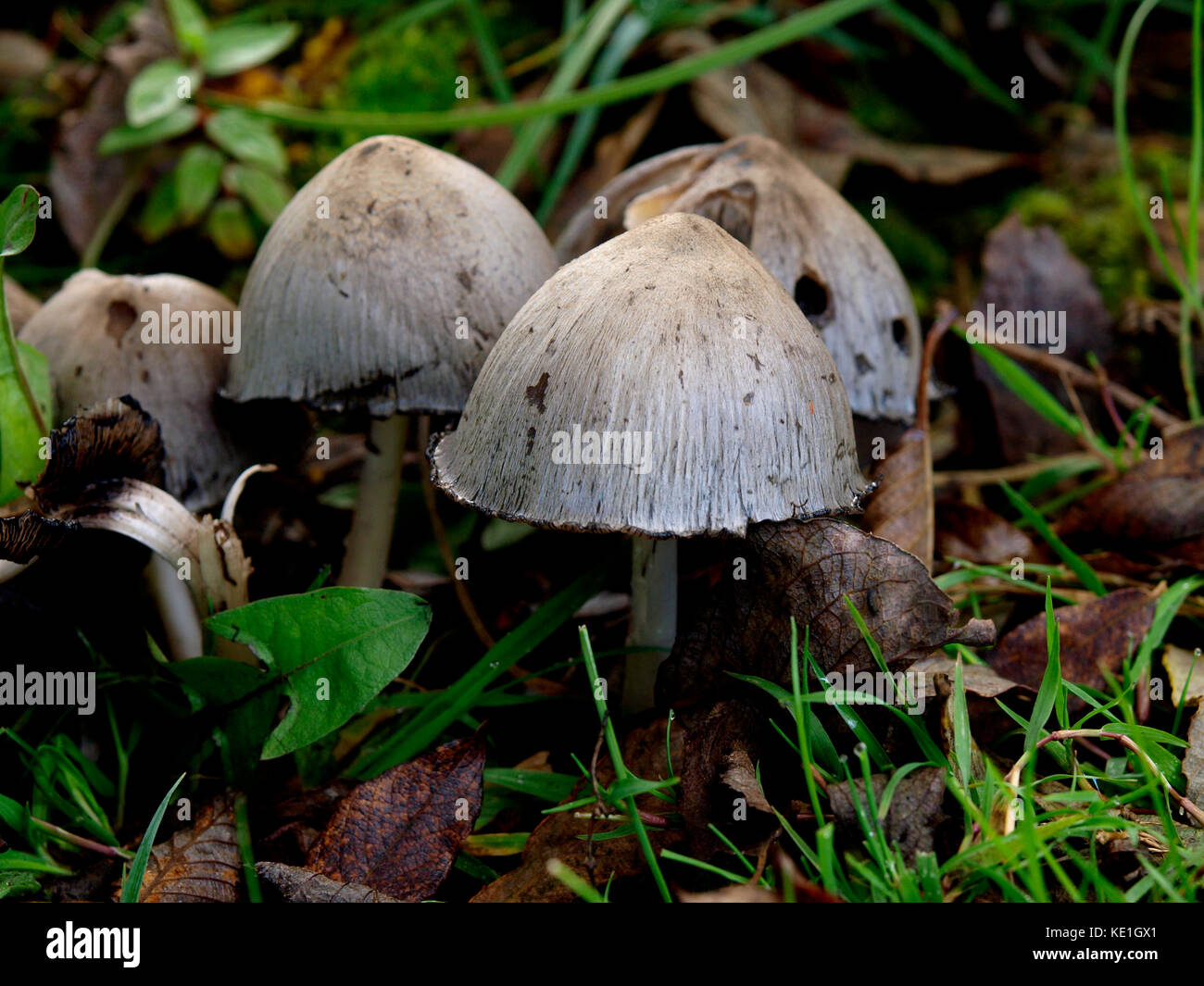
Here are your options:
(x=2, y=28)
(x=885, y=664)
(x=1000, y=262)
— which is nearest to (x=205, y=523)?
(x=885, y=664)

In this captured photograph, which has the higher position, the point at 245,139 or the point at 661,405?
the point at 245,139

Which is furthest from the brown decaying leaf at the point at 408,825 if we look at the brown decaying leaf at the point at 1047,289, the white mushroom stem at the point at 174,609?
the brown decaying leaf at the point at 1047,289

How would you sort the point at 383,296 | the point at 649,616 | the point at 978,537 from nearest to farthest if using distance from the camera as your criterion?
1. the point at 383,296
2. the point at 649,616
3. the point at 978,537

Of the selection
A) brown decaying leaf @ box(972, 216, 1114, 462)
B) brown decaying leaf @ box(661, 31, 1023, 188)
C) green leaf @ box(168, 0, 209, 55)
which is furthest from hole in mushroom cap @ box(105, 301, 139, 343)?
brown decaying leaf @ box(972, 216, 1114, 462)

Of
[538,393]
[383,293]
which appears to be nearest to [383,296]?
[383,293]

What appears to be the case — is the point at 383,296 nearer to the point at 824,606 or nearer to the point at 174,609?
the point at 174,609

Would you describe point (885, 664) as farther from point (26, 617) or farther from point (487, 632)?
point (26, 617)

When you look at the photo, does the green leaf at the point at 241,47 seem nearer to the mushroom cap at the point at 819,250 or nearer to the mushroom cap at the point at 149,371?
the mushroom cap at the point at 149,371
